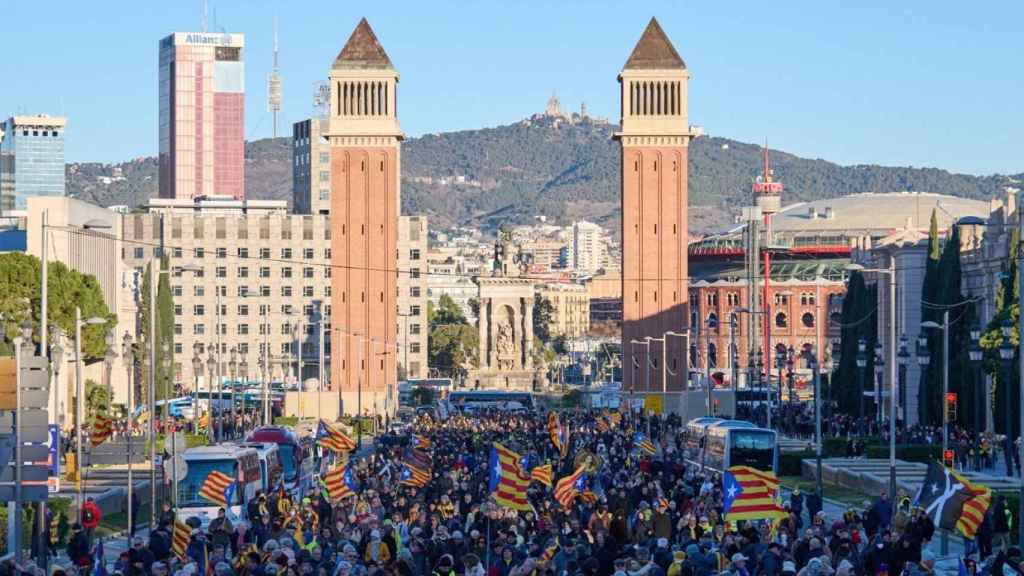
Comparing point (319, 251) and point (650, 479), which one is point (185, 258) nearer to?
point (319, 251)

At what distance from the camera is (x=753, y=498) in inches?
1416

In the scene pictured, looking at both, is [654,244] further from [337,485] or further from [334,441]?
[337,485]

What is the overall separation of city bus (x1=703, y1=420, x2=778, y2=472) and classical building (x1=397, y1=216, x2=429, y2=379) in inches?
4931

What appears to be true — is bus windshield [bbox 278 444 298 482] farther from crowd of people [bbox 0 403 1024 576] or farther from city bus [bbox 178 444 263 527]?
city bus [bbox 178 444 263 527]

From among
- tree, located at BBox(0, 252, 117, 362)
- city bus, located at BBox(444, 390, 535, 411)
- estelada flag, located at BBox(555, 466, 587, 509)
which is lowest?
city bus, located at BBox(444, 390, 535, 411)

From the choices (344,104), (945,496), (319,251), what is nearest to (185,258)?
(319,251)

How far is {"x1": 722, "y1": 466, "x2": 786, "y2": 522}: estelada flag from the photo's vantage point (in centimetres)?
3584

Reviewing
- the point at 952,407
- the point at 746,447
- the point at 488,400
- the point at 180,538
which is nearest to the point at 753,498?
the point at 180,538

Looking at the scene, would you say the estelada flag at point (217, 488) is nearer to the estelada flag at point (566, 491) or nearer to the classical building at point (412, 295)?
the estelada flag at point (566, 491)

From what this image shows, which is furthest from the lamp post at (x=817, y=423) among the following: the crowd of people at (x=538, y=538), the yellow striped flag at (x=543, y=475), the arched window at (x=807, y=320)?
the arched window at (x=807, y=320)

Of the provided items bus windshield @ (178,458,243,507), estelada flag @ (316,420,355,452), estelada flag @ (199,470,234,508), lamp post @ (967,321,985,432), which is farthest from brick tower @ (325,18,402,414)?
estelada flag @ (199,470,234,508)

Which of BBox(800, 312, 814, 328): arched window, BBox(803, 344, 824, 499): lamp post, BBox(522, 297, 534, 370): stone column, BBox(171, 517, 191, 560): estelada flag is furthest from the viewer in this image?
BBox(800, 312, 814, 328): arched window

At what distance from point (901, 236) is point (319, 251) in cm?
7655

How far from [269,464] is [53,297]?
38.4 meters
